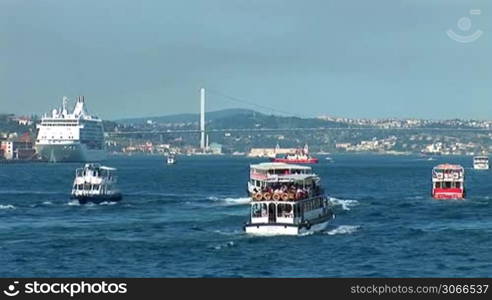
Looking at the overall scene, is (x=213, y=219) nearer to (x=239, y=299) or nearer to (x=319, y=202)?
(x=319, y=202)

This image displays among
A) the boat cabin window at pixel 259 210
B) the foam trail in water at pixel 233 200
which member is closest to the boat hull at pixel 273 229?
the boat cabin window at pixel 259 210

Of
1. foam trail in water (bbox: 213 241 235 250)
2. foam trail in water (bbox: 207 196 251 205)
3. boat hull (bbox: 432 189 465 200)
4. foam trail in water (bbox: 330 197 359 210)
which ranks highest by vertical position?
boat hull (bbox: 432 189 465 200)

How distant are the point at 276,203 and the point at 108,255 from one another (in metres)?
12.2

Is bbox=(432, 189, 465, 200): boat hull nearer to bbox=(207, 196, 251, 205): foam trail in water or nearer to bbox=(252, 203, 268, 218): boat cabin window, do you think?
bbox=(207, 196, 251, 205): foam trail in water

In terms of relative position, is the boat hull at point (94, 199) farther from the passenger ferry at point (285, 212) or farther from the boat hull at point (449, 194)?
the boat hull at point (449, 194)

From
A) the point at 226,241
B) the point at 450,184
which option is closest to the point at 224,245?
the point at 226,241

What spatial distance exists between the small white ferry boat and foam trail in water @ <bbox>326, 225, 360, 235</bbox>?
2997cm

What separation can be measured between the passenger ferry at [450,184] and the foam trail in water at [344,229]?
32.0m

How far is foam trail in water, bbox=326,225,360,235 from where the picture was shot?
67.8 m

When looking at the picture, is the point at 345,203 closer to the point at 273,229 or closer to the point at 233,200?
the point at 233,200

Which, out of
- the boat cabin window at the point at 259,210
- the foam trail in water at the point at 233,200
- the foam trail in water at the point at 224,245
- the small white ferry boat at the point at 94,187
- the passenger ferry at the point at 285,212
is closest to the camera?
the foam trail in water at the point at 224,245

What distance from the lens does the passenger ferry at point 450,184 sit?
102312 millimetres

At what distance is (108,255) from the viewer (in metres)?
55.6

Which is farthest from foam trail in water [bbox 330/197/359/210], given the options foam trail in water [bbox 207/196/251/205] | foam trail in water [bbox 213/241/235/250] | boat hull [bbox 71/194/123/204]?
foam trail in water [bbox 213/241/235/250]
